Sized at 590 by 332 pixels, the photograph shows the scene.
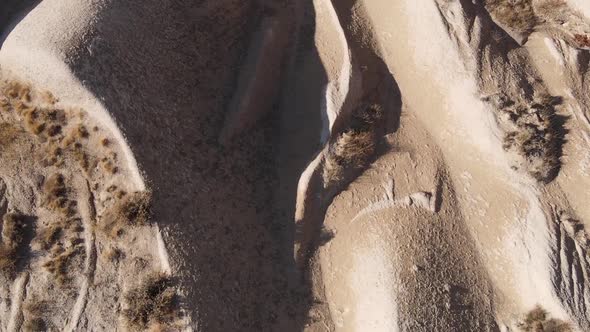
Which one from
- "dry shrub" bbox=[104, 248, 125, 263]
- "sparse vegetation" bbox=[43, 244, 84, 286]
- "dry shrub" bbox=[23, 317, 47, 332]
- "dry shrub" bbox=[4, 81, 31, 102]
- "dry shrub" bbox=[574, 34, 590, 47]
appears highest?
"dry shrub" bbox=[4, 81, 31, 102]

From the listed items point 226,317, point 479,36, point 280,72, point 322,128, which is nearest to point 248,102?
point 280,72

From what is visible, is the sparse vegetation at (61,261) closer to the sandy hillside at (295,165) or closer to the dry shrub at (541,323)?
A: the sandy hillside at (295,165)

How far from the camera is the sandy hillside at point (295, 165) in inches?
240

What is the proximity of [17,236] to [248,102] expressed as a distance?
3.84 meters

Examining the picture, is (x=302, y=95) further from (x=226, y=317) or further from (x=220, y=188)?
(x=226, y=317)

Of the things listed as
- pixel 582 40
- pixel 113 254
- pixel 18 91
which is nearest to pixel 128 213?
pixel 113 254

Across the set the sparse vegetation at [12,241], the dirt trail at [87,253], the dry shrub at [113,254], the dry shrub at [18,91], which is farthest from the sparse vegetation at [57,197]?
the dry shrub at [18,91]

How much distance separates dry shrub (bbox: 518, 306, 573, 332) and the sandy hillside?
0.09 ft

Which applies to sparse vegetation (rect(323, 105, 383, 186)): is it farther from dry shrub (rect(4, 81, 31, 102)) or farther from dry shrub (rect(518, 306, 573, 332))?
dry shrub (rect(4, 81, 31, 102))

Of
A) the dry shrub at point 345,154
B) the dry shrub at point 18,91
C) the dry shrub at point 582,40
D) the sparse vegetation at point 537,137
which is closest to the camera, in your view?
the dry shrub at point 18,91

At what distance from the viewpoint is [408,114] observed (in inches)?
276

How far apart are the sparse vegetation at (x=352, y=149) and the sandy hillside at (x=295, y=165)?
3 centimetres

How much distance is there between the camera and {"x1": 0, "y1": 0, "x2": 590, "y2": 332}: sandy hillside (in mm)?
6094

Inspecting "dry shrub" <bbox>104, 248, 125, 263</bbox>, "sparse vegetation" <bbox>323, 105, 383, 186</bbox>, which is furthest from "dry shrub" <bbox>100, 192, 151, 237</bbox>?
"sparse vegetation" <bbox>323, 105, 383, 186</bbox>
